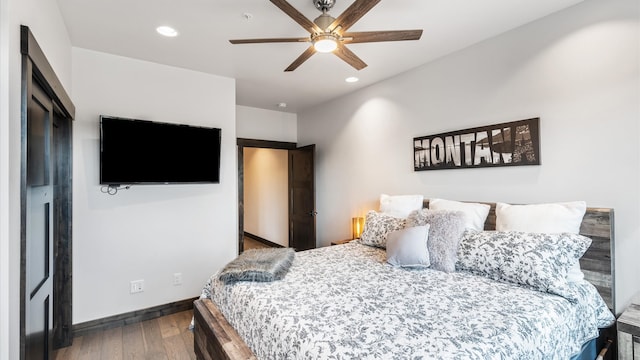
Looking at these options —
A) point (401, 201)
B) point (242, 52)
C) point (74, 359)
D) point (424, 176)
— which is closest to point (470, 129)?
point (424, 176)

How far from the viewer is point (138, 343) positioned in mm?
2645

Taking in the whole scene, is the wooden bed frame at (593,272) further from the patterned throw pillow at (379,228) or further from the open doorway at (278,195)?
the open doorway at (278,195)

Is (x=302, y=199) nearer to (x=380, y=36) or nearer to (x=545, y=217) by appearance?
(x=380, y=36)

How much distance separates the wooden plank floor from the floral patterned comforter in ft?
2.81

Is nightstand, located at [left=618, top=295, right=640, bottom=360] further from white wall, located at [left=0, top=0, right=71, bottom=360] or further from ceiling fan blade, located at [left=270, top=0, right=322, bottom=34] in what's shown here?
white wall, located at [left=0, top=0, right=71, bottom=360]

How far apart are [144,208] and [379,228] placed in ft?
7.94

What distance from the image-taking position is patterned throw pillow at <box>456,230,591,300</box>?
178 centimetres

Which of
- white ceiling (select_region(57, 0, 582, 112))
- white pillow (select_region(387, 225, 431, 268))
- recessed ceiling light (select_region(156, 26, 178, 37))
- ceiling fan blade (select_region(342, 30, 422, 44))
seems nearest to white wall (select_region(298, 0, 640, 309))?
white ceiling (select_region(57, 0, 582, 112))

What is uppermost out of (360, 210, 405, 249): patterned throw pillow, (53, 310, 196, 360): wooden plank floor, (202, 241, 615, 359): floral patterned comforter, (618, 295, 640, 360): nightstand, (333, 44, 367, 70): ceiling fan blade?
(333, 44, 367, 70): ceiling fan blade

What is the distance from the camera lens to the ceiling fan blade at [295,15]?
1610 mm

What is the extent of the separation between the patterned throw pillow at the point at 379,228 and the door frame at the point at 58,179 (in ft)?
8.03

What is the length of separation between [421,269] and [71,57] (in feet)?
11.7

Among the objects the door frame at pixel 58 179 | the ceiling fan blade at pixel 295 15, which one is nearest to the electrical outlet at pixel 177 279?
the door frame at pixel 58 179

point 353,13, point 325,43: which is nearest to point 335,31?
point 325,43
